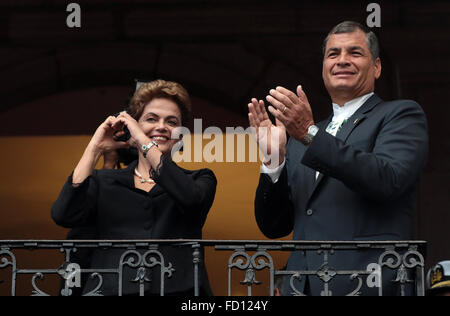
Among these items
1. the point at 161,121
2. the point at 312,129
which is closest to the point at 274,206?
the point at 312,129

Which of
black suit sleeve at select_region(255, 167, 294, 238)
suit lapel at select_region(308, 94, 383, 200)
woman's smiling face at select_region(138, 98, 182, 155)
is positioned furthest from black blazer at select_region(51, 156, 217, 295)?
suit lapel at select_region(308, 94, 383, 200)

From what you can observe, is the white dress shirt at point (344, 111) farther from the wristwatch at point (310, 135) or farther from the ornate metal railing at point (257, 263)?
the ornate metal railing at point (257, 263)

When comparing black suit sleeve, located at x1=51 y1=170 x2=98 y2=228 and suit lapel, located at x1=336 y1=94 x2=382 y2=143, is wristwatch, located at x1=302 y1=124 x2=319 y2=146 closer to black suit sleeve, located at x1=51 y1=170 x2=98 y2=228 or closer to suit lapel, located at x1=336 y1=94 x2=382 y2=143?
suit lapel, located at x1=336 y1=94 x2=382 y2=143

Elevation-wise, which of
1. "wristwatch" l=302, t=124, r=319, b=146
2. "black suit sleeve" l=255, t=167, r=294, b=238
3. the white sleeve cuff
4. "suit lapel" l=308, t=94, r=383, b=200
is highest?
"suit lapel" l=308, t=94, r=383, b=200

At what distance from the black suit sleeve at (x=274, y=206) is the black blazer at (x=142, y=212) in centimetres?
29

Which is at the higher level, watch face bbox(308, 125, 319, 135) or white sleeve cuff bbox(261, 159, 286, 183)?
watch face bbox(308, 125, 319, 135)

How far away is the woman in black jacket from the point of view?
5.04 metres

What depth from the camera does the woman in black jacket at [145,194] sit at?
5.04m

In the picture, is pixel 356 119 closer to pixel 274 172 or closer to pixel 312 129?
pixel 312 129

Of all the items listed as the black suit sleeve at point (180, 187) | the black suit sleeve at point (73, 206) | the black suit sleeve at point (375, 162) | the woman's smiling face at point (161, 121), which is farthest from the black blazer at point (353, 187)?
the black suit sleeve at point (73, 206)

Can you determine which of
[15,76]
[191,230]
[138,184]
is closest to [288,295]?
[191,230]

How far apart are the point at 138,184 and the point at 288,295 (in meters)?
1.01

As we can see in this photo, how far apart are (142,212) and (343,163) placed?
1101 mm

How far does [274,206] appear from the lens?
5066 millimetres
